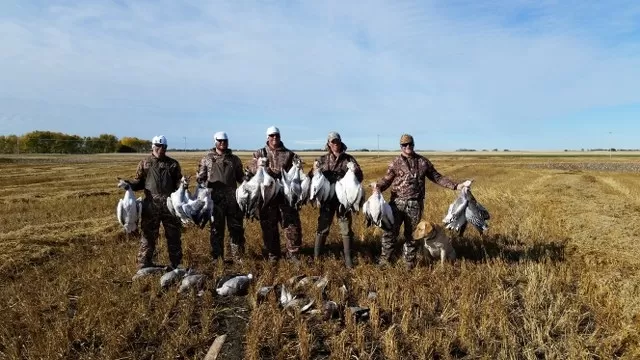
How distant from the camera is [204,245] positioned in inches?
287

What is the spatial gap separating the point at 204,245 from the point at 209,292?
8.29 ft

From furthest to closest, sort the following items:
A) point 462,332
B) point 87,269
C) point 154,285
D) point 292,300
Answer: point 87,269 < point 154,285 < point 292,300 < point 462,332

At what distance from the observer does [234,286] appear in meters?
4.96

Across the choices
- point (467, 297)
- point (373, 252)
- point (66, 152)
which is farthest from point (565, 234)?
point (66, 152)

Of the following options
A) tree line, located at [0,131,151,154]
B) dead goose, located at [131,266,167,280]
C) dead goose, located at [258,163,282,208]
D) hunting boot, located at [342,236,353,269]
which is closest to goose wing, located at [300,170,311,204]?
dead goose, located at [258,163,282,208]

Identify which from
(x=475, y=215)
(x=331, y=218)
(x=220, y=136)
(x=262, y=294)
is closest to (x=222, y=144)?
(x=220, y=136)

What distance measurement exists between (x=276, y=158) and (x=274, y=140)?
246 millimetres

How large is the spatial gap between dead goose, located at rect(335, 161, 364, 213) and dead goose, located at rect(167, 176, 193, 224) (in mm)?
1916

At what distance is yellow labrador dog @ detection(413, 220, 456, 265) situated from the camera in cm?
566

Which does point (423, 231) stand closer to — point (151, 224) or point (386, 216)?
point (386, 216)

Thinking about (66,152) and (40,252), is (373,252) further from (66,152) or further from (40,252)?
(66,152)

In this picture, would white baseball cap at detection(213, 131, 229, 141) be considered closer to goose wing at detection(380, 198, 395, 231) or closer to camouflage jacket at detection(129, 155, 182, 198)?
camouflage jacket at detection(129, 155, 182, 198)

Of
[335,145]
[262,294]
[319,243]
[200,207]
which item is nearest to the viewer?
[262,294]

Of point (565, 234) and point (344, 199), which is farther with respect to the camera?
point (565, 234)
